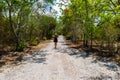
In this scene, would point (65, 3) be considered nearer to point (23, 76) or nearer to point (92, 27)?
point (92, 27)

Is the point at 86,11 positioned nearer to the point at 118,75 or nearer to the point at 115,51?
the point at 115,51

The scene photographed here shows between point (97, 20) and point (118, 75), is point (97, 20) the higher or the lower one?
the higher one

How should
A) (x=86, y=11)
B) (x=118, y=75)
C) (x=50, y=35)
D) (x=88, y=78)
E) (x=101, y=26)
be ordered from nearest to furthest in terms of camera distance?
(x=88, y=78)
(x=118, y=75)
(x=101, y=26)
(x=86, y=11)
(x=50, y=35)

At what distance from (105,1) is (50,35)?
51039mm

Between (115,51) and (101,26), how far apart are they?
11.1 feet

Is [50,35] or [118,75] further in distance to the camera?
[50,35]

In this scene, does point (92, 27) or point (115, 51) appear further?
point (92, 27)

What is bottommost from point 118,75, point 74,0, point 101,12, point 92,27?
point 118,75

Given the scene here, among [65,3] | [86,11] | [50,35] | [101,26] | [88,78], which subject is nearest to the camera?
[88,78]

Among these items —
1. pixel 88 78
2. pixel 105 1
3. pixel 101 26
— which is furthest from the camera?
pixel 101 26

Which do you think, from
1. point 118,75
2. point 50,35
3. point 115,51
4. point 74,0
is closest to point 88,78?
point 118,75

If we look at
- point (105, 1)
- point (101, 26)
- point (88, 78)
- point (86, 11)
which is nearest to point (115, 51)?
point (101, 26)

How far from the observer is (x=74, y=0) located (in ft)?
93.2

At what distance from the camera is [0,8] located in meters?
22.6
